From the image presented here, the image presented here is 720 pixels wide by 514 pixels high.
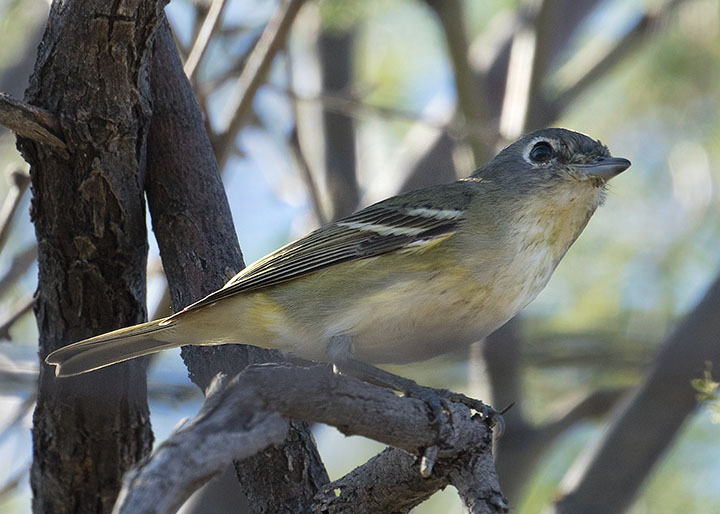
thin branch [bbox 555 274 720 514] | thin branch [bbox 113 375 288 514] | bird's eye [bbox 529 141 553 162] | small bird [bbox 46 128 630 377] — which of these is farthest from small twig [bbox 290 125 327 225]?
thin branch [bbox 113 375 288 514]

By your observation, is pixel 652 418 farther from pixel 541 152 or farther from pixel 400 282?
pixel 400 282

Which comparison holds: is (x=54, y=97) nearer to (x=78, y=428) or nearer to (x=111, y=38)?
(x=111, y=38)

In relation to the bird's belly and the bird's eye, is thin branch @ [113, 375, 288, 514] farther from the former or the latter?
the bird's eye

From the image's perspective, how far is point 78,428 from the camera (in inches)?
169

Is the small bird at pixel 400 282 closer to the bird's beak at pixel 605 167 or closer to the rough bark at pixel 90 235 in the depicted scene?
the bird's beak at pixel 605 167

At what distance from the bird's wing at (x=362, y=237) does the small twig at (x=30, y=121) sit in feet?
2.99

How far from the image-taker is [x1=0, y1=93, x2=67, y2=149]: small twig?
3.62m

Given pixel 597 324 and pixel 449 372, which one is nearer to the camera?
pixel 449 372

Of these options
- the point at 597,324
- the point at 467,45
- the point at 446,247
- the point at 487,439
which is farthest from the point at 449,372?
the point at 487,439

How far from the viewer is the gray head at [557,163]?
435 cm

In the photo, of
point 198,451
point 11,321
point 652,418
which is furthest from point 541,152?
point 11,321

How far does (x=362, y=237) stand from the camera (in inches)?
169

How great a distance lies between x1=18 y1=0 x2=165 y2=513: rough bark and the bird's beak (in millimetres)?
2065

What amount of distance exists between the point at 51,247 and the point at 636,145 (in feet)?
21.9
